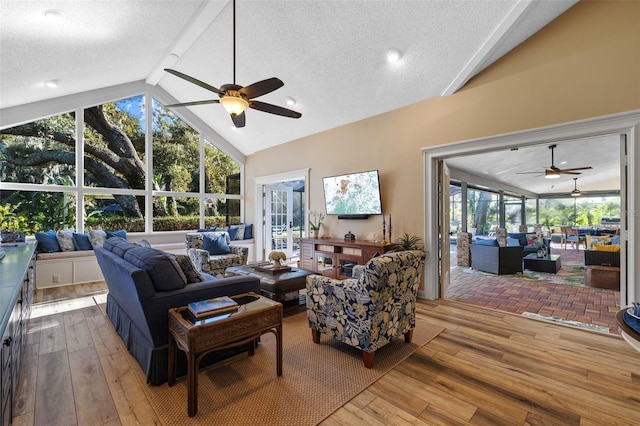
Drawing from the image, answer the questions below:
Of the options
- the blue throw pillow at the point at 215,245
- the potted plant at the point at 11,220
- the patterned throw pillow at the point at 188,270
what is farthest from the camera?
the blue throw pillow at the point at 215,245

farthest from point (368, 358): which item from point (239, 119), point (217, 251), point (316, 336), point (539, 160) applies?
point (539, 160)

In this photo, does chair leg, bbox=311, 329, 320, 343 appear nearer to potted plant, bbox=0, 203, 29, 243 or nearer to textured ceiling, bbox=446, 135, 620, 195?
textured ceiling, bbox=446, 135, 620, 195

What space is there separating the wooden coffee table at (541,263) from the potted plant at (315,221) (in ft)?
15.3

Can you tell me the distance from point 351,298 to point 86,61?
510 centimetres

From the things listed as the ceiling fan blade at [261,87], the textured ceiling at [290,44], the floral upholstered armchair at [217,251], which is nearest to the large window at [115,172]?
the textured ceiling at [290,44]

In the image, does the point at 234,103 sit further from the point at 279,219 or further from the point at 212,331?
the point at 279,219

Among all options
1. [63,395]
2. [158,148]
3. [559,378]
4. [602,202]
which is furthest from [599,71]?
[602,202]

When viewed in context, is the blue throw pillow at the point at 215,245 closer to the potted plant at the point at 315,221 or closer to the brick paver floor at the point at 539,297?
the potted plant at the point at 315,221

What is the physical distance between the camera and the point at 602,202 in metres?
13.0

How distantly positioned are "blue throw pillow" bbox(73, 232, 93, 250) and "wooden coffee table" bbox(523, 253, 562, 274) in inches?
351

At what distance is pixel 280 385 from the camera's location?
7.23ft

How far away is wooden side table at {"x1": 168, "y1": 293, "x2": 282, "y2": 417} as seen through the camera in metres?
1.87

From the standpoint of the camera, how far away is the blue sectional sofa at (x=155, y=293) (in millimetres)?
2182

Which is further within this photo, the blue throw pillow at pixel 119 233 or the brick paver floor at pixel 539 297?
the blue throw pillow at pixel 119 233
